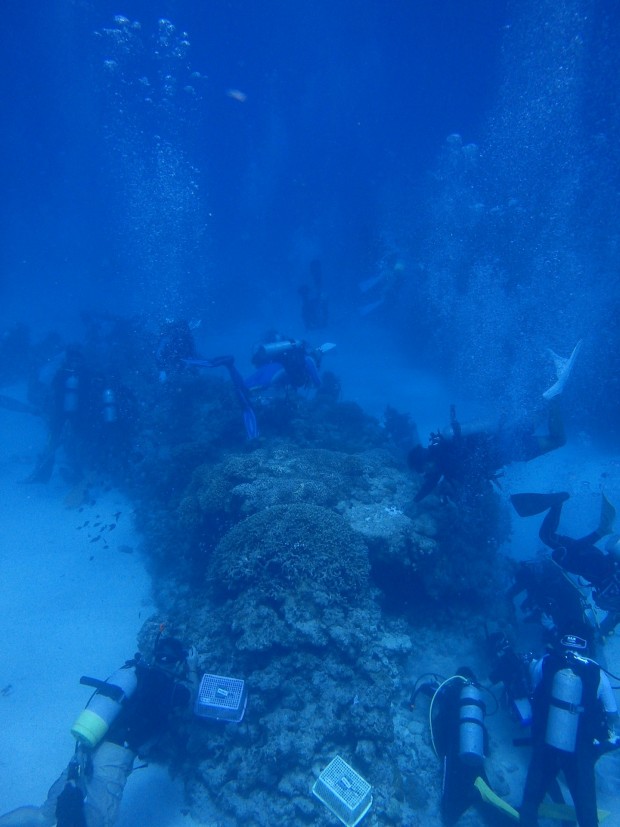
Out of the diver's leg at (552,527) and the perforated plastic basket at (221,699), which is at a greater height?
the diver's leg at (552,527)

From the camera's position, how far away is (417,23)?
37.2m

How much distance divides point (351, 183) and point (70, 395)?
52062 mm

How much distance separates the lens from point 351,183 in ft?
176

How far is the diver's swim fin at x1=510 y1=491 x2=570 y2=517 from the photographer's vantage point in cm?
769

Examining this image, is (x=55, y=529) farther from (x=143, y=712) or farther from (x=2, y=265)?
(x=2, y=265)

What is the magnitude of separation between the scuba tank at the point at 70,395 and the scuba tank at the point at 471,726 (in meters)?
11.7

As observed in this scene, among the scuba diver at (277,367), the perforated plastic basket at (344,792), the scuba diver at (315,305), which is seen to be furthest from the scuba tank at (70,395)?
the scuba diver at (315,305)

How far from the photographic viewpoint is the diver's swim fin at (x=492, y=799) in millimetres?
4367

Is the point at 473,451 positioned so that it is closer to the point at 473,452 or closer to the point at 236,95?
the point at 473,452

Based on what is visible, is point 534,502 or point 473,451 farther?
A: point 534,502

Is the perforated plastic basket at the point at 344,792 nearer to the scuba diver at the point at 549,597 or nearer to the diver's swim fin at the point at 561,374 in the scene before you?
the scuba diver at the point at 549,597

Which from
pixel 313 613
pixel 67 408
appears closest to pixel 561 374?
pixel 313 613

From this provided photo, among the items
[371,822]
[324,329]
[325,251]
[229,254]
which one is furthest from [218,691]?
[229,254]

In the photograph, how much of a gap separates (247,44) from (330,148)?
1534cm
